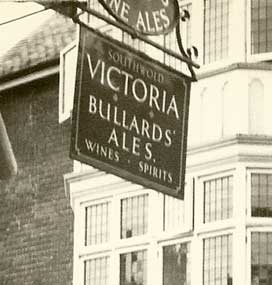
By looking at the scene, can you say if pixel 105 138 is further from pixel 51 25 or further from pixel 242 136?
pixel 51 25

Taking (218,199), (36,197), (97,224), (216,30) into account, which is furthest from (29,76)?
(218,199)

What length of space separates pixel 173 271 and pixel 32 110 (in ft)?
15.1

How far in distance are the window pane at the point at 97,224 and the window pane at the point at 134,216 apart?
0.34 metres

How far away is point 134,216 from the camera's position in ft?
56.5

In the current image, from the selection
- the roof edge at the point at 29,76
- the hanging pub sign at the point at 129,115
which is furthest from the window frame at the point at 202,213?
the hanging pub sign at the point at 129,115

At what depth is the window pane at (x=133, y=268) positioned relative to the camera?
1686cm

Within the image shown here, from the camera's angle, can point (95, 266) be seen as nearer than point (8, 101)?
Yes

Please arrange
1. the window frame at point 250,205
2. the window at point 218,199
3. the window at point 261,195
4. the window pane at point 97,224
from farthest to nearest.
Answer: the window pane at point 97,224
the window at point 218,199
the window at point 261,195
the window frame at point 250,205

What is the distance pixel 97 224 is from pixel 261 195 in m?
2.77

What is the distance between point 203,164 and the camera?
53.7 ft

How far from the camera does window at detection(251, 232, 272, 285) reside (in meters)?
15.6

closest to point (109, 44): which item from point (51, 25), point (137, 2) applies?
point (137, 2)

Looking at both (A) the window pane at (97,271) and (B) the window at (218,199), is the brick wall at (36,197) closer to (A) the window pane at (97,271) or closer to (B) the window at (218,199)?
(A) the window pane at (97,271)

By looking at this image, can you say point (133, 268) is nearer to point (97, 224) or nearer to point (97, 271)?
point (97, 271)
